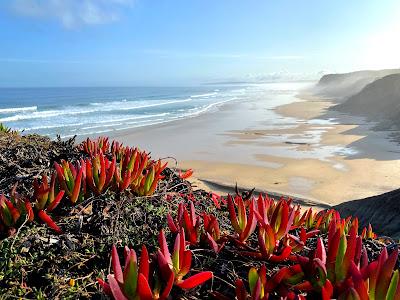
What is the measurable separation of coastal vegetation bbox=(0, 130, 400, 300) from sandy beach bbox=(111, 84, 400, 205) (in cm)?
704

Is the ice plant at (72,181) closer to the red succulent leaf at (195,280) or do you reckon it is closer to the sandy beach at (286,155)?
the red succulent leaf at (195,280)

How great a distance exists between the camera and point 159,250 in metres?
1.57

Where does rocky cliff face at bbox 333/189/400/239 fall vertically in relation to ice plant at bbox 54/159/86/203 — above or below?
below

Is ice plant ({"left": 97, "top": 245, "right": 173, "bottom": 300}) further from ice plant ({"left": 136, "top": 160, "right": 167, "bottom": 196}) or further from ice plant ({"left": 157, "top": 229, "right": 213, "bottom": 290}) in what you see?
ice plant ({"left": 136, "top": 160, "right": 167, "bottom": 196})

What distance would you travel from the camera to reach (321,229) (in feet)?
8.86

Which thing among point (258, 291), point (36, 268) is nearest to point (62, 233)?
point (36, 268)

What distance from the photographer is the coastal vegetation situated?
4.87ft

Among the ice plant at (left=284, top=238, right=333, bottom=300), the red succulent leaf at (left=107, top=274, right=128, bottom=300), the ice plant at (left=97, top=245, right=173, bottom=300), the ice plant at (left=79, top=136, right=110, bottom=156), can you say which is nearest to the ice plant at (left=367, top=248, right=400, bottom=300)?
the ice plant at (left=284, top=238, right=333, bottom=300)

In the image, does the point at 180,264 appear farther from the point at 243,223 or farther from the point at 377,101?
the point at 377,101

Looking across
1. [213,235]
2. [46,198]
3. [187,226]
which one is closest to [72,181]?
[46,198]

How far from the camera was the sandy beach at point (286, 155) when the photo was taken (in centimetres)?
1006

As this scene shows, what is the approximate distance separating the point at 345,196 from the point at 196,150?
292 inches

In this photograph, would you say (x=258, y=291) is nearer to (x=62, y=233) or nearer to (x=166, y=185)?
(x=62, y=233)

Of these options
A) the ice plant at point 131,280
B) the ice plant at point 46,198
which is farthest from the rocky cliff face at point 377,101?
the ice plant at point 131,280
